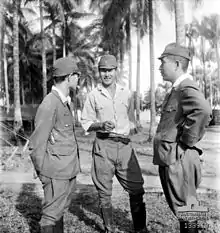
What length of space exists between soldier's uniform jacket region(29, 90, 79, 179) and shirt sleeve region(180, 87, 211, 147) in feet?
3.67

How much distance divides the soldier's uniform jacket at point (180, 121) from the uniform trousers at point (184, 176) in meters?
0.05

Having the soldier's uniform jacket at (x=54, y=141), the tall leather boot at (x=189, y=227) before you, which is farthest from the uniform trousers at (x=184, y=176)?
the soldier's uniform jacket at (x=54, y=141)

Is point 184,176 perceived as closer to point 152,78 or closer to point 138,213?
point 138,213

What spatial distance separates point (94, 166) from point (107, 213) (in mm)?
540

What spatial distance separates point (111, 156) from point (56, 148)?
777mm

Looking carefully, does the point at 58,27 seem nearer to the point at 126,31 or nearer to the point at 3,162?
the point at 126,31

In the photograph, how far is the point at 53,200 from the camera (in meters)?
2.93

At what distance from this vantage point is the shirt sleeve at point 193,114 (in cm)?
242

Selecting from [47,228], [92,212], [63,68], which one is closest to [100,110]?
[63,68]

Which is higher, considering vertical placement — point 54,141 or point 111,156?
point 54,141

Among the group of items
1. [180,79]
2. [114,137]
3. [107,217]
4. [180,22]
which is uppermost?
[180,22]

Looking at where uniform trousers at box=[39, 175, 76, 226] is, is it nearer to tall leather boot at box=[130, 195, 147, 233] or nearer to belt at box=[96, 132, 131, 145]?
belt at box=[96, 132, 131, 145]

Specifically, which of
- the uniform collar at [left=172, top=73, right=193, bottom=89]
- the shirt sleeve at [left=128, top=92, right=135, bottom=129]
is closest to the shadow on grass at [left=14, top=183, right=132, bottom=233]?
the shirt sleeve at [left=128, top=92, right=135, bottom=129]

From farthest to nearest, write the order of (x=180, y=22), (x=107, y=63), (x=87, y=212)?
(x=180, y=22) < (x=87, y=212) < (x=107, y=63)
